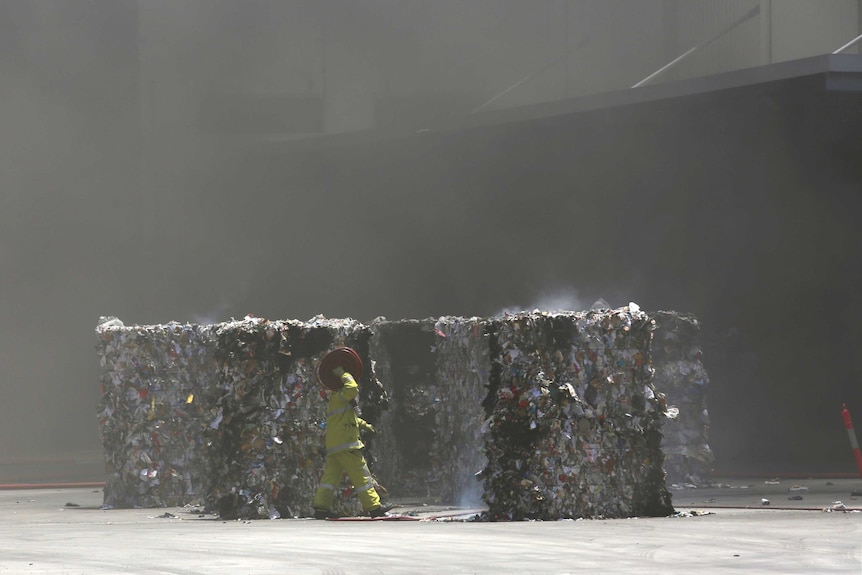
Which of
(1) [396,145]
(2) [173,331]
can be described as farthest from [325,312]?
(2) [173,331]

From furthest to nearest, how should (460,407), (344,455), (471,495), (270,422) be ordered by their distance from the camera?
(460,407) < (471,495) < (270,422) < (344,455)

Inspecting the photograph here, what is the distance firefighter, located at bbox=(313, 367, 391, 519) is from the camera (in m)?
14.8

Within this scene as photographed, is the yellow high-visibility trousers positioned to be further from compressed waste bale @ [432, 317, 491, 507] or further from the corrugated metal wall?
the corrugated metal wall

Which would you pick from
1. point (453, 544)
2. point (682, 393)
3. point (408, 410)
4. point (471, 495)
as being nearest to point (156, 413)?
point (408, 410)

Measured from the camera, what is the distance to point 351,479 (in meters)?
15.0

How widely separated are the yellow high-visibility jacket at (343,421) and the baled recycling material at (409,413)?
947 mm

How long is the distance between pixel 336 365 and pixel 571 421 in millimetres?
2295

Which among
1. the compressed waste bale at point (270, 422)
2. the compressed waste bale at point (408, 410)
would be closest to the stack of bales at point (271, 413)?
the compressed waste bale at point (270, 422)

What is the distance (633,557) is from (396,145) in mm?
19199

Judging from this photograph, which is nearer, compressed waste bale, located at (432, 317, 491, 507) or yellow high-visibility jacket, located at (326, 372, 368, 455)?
yellow high-visibility jacket, located at (326, 372, 368, 455)

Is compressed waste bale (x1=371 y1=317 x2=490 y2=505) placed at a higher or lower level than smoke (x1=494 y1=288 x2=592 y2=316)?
lower

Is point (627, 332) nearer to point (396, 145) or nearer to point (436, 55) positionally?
point (396, 145)

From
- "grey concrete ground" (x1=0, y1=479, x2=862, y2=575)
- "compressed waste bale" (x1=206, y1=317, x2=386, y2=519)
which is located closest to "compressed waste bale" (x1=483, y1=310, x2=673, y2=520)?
"grey concrete ground" (x1=0, y1=479, x2=862, y2=575)

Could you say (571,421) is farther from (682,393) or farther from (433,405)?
(682,393)
